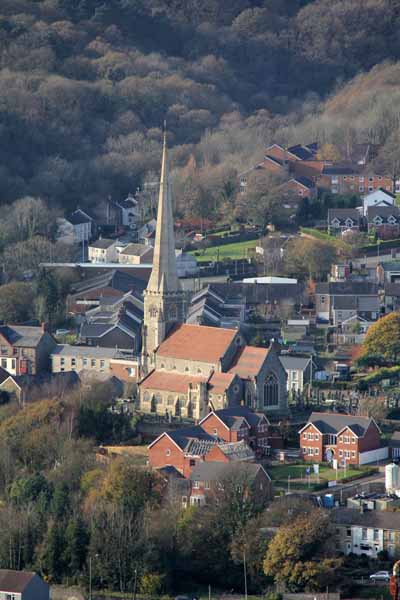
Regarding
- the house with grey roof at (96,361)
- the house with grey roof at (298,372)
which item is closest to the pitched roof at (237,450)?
the house with grey roof at (298,372)

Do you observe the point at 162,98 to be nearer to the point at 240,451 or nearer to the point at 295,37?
the point at 295,37

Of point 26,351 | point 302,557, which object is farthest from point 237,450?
point 26,351

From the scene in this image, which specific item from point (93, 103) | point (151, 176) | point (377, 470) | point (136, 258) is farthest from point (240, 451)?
point (93, 103)

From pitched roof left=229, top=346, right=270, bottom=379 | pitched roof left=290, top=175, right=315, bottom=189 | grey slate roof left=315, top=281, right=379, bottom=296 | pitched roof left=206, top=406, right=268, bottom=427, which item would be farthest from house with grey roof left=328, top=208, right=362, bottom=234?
pitched roof left=206, top=406, right=268, bottom=427

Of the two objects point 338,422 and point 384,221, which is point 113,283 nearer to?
point 384,221

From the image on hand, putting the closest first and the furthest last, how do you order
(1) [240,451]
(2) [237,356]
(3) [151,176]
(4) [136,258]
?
(1) [240,451], (2) [237,356], (4) [136,258], (3) [151,176]

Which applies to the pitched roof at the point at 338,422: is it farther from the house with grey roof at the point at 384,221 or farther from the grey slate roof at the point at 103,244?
the grey slate roof at the point at 103,244

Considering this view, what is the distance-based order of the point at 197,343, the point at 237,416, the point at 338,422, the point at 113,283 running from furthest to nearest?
the point at 113,283
the point at 197,343
the point at 237,416
the point at 338,422
